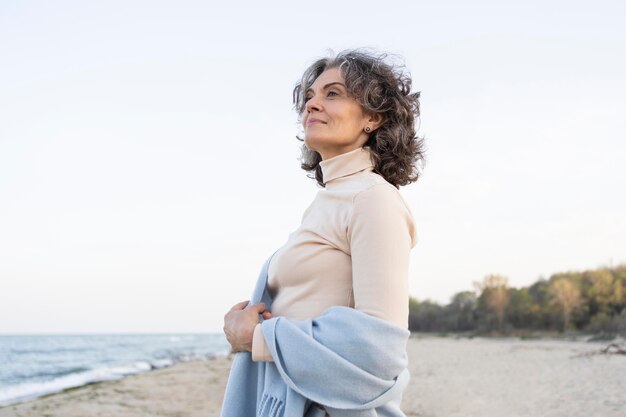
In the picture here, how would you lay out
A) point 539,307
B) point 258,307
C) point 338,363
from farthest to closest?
A: point 539,307
point 258,307
point 338,363

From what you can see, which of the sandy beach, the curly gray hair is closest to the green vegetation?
the sandy beach

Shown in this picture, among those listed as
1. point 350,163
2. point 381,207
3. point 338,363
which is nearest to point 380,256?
point 381,207

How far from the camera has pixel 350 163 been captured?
1.82 m

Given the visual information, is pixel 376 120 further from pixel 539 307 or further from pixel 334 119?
pixel 539 307

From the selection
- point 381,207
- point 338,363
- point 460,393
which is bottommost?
point 460,393

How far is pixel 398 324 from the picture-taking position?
152cm

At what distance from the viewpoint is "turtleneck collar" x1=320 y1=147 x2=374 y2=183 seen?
1809 mm

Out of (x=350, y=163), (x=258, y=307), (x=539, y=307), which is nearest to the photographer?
(x=258, y=307)

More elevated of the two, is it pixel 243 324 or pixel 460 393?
pixel 243 324

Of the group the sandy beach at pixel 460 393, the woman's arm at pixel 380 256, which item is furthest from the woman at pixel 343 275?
the sandy beach at pixel 460 393

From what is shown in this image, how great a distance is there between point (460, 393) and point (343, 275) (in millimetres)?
11893

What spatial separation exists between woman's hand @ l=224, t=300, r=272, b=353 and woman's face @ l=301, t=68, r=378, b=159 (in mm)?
537

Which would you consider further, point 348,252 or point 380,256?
point 348,252

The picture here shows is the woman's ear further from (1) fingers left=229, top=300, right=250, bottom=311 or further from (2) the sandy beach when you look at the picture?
(2) the sandy beach
